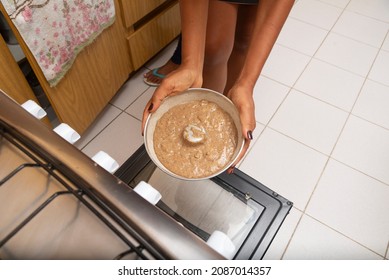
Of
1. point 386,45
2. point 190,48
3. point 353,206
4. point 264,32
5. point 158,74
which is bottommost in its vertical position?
point 353,206

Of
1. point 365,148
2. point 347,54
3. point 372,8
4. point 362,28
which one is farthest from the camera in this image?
point 372,8

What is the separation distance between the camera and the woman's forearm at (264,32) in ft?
2.41

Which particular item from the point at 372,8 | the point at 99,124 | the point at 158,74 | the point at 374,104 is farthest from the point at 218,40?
the point at 372,8

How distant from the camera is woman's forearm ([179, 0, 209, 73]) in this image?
30.2 inches

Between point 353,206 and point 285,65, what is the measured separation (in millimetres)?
849

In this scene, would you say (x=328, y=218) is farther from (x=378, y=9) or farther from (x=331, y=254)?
(x=378, y=9)

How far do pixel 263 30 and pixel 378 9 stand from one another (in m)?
1.72

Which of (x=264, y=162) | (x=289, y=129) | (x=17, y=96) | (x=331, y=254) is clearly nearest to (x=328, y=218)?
(x=331, y=254)

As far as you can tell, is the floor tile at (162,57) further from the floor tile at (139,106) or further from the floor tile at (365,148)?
the floor tile at (365,148)

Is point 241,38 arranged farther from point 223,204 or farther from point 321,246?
point 321,246

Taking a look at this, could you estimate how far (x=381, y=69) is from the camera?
1.57 metres

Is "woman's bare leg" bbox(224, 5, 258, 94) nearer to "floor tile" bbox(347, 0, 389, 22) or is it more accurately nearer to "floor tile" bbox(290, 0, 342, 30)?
"floor tile" bbox(290, 0, 342, 30)

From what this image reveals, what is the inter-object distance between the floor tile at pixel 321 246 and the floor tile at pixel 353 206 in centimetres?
3

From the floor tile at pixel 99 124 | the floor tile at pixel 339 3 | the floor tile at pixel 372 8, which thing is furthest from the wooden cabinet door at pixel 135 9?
the floor tile at pixel 372 8
